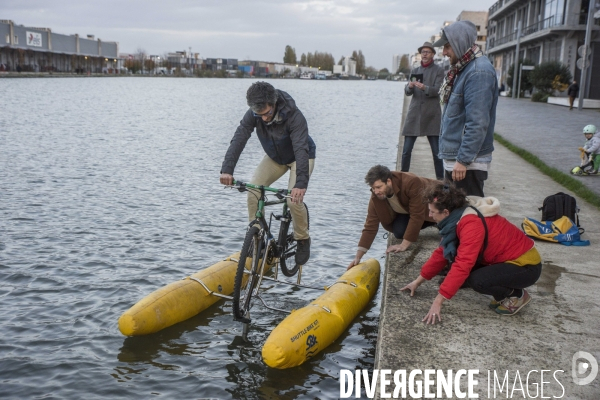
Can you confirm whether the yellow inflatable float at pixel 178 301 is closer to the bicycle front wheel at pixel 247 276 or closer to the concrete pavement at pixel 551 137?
the bicycle front wheel at pixel 247 276

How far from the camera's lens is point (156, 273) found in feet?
29.4

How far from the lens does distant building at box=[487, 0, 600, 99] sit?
44.8 metres

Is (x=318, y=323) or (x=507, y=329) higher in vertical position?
(x=507, y=329)

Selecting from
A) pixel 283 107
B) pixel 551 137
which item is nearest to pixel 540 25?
pixel 551 137

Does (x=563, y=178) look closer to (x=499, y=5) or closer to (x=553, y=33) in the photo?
(x=553, y=33)

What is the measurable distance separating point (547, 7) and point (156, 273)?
5383 centimetres

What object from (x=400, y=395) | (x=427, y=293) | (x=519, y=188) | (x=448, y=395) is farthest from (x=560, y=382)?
(x=519, y=188)

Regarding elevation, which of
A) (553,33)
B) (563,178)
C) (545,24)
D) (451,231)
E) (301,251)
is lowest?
(301,251)

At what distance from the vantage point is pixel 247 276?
627cm

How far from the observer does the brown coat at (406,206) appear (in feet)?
22.1

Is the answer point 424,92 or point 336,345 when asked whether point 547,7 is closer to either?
point 424,92

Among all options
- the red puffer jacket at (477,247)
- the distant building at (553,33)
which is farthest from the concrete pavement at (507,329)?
the distant building at (553,33)

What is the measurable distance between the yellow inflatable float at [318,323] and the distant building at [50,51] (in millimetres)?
115076

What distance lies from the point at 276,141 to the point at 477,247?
2554mm
